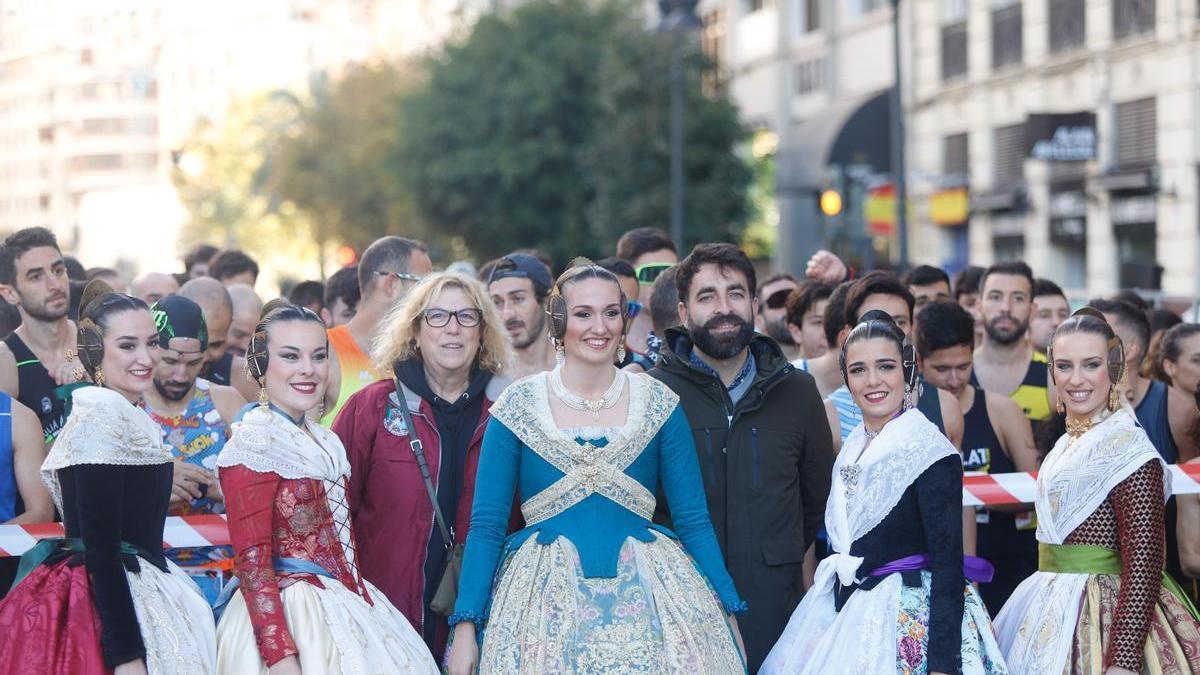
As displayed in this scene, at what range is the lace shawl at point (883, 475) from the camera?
18.5 feet

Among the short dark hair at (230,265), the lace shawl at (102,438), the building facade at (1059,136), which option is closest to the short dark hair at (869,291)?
the lace shawl at (102,438)

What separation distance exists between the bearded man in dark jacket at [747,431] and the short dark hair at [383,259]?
6.22 feet

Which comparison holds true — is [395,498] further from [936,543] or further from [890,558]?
[936,543]

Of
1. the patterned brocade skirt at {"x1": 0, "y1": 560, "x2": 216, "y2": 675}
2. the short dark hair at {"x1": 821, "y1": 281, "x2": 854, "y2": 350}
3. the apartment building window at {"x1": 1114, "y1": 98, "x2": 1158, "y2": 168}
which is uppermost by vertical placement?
the apartment building window at {"x1": 1114, "y1": 98, "x2": 1158, "y2": 168}

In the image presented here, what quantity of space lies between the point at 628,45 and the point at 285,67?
4145 inches

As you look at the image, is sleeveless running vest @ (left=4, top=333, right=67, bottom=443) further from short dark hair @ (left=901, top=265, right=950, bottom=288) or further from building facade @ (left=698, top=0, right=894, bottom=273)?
building facade @ (left=698, top=0, right=894, bottom=273)

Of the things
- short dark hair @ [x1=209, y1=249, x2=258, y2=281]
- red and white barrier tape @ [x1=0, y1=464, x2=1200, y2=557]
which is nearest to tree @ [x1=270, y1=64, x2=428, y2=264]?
short dark hair @ [x1=209, y1=249, x2=258, y2=281]

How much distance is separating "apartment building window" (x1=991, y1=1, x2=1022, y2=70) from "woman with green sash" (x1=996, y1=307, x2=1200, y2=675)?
2048cm

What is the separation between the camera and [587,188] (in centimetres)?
3073

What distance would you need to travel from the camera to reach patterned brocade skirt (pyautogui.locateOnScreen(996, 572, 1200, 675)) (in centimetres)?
559

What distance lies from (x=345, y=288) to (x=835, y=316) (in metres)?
3.29

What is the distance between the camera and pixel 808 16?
34344 mm

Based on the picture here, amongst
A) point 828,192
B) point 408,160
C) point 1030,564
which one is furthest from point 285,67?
point 1030,564

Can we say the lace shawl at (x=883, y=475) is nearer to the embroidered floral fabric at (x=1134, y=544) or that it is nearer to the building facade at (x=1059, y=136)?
the embroidered floral fabric at (x=1134, y=544)
